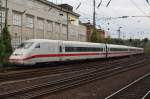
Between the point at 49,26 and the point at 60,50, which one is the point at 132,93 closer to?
the point at 60,50

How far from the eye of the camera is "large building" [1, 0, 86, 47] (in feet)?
153

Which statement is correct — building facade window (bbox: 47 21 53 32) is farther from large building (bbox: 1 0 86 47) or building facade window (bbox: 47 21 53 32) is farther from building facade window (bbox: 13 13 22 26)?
building facade window (bbox: 13 13 22 26)

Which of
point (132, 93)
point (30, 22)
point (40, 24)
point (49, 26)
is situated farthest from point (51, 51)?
point (49, 26)

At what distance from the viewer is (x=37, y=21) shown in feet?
177

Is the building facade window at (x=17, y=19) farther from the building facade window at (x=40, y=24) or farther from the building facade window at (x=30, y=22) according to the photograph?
the building facade window at (x=40, y=24)

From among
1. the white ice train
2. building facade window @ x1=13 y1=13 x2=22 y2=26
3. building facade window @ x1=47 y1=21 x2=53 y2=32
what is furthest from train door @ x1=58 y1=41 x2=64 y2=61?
building facade window @ x1=47 y1=21 x2=53 y2=32

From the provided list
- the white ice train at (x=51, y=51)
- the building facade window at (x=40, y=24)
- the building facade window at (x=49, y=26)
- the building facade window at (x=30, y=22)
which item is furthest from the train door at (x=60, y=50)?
the building facade window at (x=49, y=26)

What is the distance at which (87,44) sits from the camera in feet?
139

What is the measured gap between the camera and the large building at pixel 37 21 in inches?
1837

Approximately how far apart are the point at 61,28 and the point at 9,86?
1779 inches

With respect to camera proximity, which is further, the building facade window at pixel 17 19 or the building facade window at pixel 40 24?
the building facade window at pixel 40 24

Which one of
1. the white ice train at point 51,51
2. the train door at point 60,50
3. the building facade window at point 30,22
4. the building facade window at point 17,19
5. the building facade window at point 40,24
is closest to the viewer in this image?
the white ice train at point 51,51

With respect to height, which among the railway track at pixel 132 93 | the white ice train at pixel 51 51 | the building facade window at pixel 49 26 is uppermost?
the building facade window at pixel 49 26

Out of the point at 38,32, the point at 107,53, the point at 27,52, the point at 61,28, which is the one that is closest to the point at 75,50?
the point at 27,52
